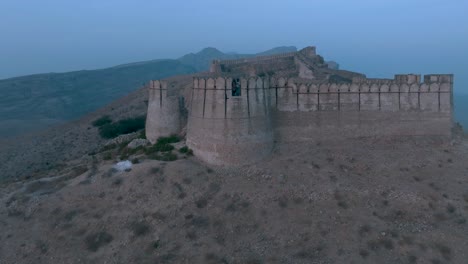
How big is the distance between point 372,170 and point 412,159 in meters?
1.84

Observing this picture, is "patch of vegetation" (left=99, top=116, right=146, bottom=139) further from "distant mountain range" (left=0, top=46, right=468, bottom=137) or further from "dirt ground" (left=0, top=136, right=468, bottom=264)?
"distant mountain range" (left=0, top=46, right=468, bottom=137)

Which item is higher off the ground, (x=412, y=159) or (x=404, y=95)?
(x=404, y=95)

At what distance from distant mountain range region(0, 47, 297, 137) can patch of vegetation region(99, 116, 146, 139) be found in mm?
19354

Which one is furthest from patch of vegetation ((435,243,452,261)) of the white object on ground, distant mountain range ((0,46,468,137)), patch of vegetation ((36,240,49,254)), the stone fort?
distant mountain range ((0,46,468,137))

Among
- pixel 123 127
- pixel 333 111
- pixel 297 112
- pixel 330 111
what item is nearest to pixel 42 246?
pixel 297 112

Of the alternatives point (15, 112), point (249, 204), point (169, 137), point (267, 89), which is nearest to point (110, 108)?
point (169, 137)

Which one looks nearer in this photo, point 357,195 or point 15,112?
point 357,195

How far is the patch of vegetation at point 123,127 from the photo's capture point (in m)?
26.3

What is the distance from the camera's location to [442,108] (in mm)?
17750

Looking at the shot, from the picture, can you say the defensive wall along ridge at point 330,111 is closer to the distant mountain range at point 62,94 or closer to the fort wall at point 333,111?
the fort wall at point 333,111

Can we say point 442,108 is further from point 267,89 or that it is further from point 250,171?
point 250,171

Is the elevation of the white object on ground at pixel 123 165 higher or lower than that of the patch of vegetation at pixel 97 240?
higher

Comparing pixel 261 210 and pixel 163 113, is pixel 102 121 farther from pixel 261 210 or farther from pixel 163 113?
pixel 261 210

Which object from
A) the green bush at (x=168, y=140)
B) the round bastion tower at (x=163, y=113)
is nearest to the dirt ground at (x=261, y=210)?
the green bush at (x=168, y=140)
